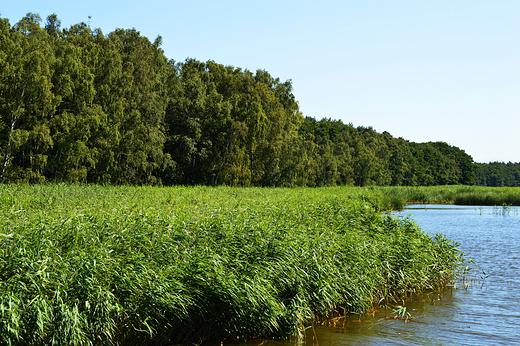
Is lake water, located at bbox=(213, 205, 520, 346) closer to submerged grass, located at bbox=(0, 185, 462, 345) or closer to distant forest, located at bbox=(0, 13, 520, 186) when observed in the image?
submerged grass, located at bbox=(0, 185, 462, 345)

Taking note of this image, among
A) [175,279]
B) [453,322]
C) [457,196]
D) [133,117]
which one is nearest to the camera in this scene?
[175,279]

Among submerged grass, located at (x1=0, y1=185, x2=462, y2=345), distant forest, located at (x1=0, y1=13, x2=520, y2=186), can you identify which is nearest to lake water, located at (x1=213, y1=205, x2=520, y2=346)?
submerged grass, located at (x1=0, y1=185, x2=462, y2=345)

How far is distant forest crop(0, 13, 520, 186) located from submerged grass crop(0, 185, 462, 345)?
2563 cm

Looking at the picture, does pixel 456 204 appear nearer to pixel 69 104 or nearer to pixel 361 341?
pixel 69 104

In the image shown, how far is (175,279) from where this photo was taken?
275 inches

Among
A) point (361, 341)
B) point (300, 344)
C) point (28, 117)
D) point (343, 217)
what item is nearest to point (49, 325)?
point (300, 344)

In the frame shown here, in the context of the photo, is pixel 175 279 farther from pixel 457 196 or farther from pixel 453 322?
pixel 457 196

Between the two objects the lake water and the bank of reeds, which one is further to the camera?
the bank of reeds

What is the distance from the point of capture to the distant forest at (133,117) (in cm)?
3212

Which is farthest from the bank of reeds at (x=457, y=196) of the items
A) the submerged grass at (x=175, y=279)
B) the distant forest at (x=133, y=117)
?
the submerged grass at (x=175, y=279)

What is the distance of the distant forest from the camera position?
105 feet

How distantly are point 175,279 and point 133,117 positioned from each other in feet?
118

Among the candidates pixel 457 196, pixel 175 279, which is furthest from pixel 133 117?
pixel 457 196

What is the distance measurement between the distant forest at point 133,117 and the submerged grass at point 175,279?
2563cm
